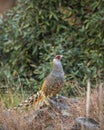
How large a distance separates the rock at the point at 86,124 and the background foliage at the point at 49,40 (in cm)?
320

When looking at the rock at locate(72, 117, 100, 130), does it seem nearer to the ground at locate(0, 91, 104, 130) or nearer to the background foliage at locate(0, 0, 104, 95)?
the ground at locate(0, 91, 104, 130)

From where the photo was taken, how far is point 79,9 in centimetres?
968

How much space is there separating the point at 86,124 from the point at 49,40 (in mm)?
4355

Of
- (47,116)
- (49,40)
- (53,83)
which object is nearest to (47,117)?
(47,116)

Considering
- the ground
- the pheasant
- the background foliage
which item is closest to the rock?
the ground

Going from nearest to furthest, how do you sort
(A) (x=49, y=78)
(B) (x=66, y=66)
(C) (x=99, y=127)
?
(C) (x=99, y=127) → (A) (x=49, y=78) → (B) (x=66, y=66)

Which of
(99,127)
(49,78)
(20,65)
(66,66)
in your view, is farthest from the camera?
(20,65)

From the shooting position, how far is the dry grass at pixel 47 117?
5805mm

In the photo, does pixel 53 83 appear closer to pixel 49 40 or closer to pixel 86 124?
pixel 86 124

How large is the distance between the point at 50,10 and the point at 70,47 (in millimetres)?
721

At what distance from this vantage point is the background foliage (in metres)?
9.14

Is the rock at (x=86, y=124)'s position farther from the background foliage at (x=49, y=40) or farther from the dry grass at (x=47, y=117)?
the background foliage at (x=49, y=40)

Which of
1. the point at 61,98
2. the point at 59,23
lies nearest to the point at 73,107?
the point at 61,98

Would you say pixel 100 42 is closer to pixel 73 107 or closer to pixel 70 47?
pixel 70 47
